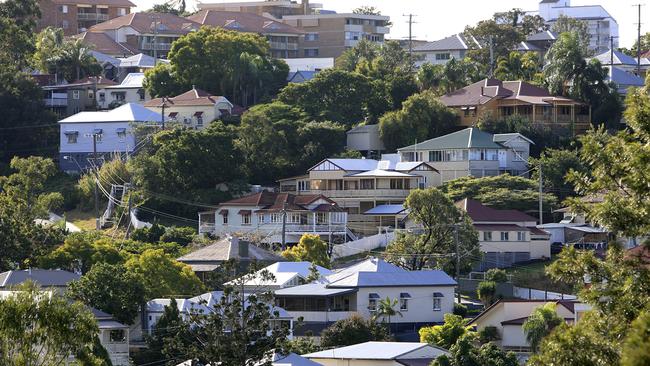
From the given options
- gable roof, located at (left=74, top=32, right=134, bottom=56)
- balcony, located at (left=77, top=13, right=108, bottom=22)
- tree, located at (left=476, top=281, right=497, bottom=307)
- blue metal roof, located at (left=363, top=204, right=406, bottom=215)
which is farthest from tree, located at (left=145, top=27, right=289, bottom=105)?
balcony, located at (left=77, top=13, right=108, bottom=22)

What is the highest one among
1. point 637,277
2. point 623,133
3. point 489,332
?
point 623,133

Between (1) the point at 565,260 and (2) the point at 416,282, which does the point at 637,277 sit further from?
(2) the point at 416,282

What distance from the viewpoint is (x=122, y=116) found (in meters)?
95.7

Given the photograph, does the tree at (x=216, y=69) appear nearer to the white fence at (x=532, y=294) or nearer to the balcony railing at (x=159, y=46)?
the balcony railing at (x=159, y=46)

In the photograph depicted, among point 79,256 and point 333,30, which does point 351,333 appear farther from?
point 333,30

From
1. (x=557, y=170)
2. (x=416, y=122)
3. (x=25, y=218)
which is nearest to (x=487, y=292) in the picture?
(x=557, y=170)

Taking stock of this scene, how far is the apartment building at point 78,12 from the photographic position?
138 metres

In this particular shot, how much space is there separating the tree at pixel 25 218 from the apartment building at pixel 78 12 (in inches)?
2113

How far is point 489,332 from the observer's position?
187 feet

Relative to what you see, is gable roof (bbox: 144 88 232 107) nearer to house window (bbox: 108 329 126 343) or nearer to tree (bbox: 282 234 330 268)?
tree (bbox: 282 234 330 268)

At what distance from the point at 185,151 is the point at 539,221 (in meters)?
17.7

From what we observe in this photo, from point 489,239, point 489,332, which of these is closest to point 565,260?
point 489,332

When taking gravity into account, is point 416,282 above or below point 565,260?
below

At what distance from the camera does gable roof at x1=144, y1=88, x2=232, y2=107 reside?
317 feet
